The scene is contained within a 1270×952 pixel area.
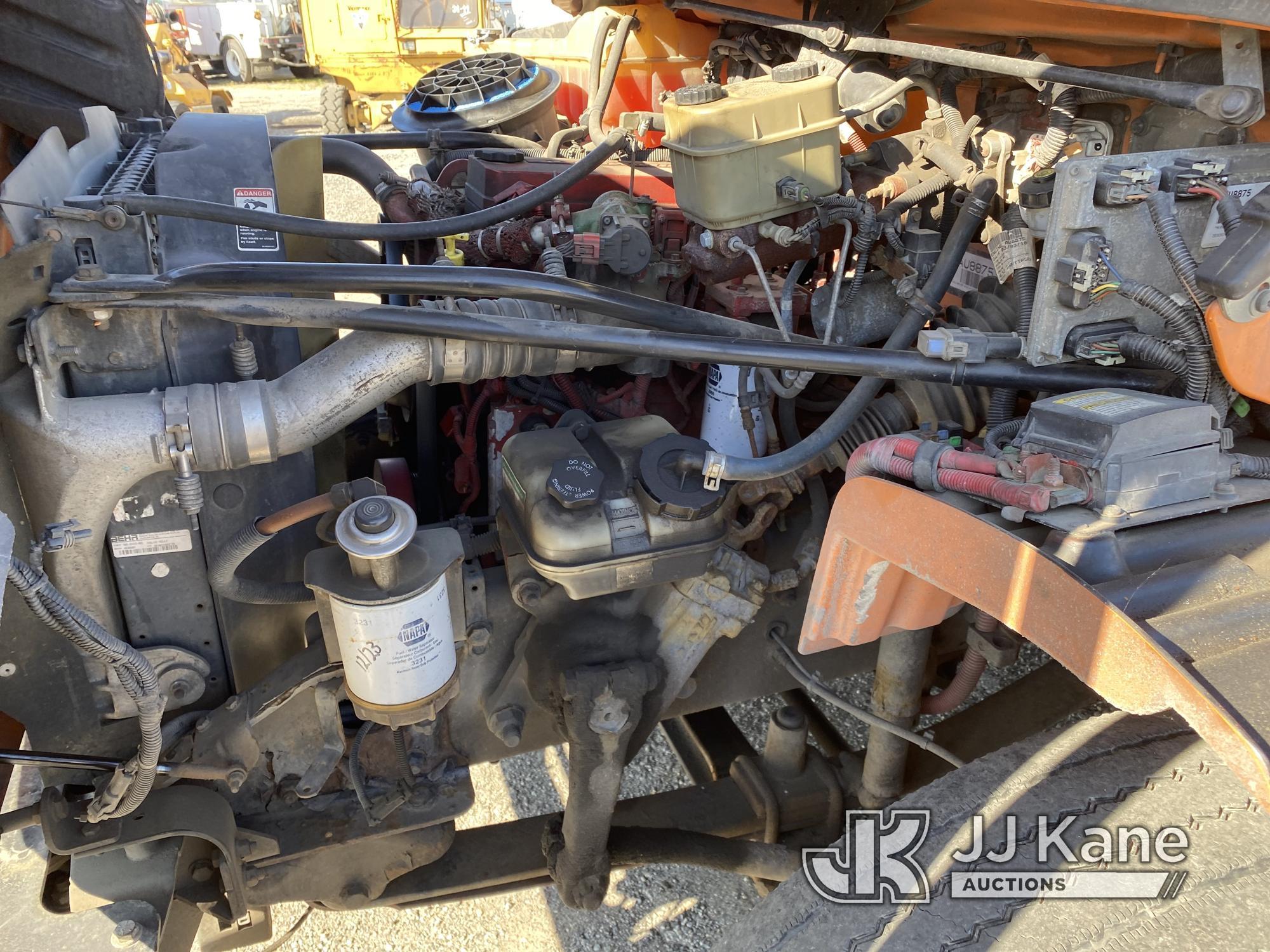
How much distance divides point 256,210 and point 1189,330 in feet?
4.46

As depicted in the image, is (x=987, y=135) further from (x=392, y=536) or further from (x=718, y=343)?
(x=392, y=536)

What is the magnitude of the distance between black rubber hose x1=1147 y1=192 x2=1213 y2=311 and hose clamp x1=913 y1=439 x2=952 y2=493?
1.15ft

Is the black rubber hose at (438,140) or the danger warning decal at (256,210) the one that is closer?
the danger warning decal at (256,210)

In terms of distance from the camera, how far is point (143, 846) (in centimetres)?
148

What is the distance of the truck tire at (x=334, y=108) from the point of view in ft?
36.6

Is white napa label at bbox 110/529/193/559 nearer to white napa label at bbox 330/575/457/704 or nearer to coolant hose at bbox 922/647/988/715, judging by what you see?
white napa label at bbox 330/575/457/704

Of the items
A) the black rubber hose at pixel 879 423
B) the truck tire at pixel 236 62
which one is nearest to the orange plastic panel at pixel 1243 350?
the black rubber hose at pixel 879 423

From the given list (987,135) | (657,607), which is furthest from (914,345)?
(657,607)

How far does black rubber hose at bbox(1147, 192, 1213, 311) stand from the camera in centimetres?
113

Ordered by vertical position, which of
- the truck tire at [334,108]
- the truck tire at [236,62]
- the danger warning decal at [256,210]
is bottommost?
the truck tire at [236,62]

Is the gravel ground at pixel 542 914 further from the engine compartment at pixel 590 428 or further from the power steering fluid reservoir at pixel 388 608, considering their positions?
the power steering fluid reservoir at pixel 388 608

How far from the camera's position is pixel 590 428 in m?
1.58

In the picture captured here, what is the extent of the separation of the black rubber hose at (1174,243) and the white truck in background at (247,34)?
18.3m

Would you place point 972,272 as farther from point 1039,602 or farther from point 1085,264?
point 1039,602
